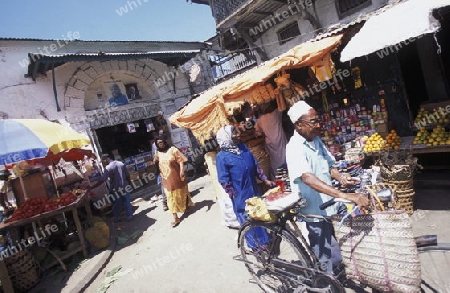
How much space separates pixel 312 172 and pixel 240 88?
9.76 ft

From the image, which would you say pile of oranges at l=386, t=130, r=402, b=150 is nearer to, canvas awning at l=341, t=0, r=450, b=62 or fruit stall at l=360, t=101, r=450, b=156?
fruit stall at l=360, t=101, r=450, b=156

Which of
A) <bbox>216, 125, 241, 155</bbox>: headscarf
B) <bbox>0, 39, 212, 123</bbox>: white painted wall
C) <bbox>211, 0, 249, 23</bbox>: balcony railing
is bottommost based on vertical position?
<bbox>216, 125, 241, 155</bbox>: headscarf

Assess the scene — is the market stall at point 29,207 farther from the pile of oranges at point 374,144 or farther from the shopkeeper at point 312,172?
the pile of oranges at point 374,144

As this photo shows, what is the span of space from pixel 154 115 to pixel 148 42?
3750 mm

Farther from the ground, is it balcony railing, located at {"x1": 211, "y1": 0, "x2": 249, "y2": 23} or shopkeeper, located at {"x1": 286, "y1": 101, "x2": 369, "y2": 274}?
balcony railing, located at {"x1": 211, "y1": 0, "x2": 249, "y2": 23}

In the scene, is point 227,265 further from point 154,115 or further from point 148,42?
point 148,42

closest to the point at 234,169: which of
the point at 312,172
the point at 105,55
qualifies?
the point at 312,172

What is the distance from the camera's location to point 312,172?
260 cm

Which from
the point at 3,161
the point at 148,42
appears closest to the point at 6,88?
the point at 3,161

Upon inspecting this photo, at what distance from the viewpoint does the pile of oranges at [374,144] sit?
5.09m

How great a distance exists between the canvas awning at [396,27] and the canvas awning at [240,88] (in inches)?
22.5

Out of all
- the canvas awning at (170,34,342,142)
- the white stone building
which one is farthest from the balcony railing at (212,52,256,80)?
the canvas awning at (170,34,342,142)

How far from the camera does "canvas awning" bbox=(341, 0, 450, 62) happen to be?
3377mm

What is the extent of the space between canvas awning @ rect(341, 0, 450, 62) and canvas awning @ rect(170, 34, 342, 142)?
1.88 ft
